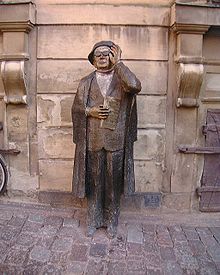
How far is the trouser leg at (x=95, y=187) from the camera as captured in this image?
322 cm

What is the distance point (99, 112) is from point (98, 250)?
4.59 feet

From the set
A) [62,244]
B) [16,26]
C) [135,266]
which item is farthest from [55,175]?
[16,26]

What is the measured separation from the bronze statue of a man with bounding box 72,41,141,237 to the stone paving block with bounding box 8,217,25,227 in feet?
2.71

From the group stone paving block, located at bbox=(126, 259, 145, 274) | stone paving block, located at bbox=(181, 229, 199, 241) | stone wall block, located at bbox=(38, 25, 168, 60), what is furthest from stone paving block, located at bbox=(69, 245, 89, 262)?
stone wall block, located at bbox=(38, 25, 168, 60)

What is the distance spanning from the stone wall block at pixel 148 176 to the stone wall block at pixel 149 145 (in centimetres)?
9

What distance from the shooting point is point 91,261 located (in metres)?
2.86

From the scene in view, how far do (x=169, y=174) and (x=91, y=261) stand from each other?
1.66 m

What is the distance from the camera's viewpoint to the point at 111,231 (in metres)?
3.34

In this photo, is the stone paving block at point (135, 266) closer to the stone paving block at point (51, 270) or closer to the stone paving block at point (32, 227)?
the stone paving block at point (51, 270)

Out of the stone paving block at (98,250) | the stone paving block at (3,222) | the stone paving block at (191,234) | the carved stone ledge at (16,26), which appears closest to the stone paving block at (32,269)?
the stone paving block at (98,250)

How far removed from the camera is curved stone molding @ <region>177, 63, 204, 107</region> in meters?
3.64

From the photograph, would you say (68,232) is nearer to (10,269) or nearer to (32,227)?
(32,227)

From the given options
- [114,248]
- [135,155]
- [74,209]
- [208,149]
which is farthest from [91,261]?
[208,149]

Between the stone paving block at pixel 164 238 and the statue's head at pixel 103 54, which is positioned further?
the stone paving block at pixel 164 238
